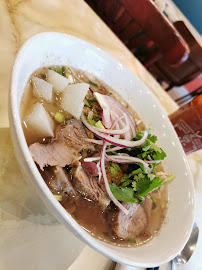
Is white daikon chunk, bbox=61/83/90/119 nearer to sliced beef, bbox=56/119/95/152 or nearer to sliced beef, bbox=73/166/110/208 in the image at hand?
sliced beef, bbox=56/119/95/152

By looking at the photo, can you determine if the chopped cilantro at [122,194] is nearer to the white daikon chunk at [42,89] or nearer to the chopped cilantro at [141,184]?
the chopped cilantro at [141,184]

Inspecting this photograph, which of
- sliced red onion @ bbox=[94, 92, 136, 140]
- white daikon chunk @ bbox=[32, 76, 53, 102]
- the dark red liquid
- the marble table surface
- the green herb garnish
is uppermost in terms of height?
the dark red liquid

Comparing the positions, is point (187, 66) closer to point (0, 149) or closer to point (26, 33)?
point (26, 33)

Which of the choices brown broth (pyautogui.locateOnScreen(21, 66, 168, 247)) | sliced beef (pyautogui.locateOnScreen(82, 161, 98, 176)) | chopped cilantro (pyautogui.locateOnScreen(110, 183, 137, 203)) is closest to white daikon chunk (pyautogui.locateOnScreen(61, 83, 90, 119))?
brown broth (pyautogui.locateOnScreen(21, 66, 168, 247))

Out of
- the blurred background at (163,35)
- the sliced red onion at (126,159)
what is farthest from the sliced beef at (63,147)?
the blurred background at (163,35)

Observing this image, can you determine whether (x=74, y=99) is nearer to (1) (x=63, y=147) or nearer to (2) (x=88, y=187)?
(1) (x=63, y=147)
